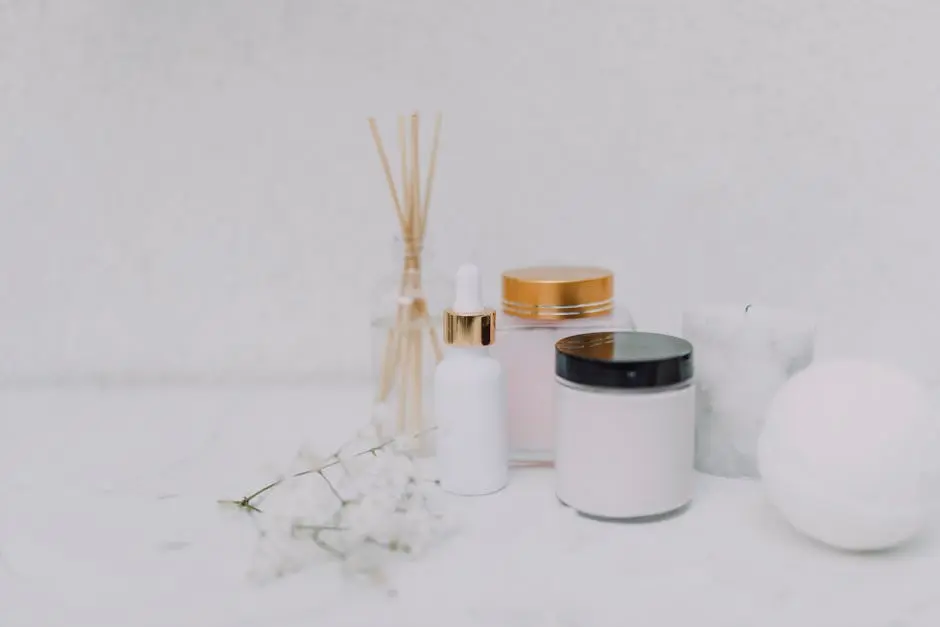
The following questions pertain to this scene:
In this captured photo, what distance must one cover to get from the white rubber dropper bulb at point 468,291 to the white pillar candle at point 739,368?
0.60 feet

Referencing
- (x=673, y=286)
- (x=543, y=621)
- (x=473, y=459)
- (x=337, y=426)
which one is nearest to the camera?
(x=543, y=621)

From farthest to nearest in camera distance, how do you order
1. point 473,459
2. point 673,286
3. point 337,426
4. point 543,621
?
point 673,286 → point 337,426 → point 473,459 → point 543,621

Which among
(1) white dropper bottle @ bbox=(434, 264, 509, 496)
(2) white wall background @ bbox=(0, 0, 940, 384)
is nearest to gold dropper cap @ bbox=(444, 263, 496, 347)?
(1) white dropper bottle @ bbox=(434, 264, 509, 496)

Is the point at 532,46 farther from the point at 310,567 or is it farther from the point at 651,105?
the point at 310,567

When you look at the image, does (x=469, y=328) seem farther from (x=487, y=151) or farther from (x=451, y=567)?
(x=487, y=151)

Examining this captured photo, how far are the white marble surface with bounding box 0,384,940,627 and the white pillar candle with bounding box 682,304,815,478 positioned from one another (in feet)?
0.11

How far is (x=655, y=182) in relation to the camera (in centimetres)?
97

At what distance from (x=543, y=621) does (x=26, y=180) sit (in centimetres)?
81

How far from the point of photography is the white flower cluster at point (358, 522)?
0.55 meters

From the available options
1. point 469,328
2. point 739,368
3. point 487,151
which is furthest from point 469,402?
point 487,151

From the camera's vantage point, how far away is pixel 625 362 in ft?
1.99

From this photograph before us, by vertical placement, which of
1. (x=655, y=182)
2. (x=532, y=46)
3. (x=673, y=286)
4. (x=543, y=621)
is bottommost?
(x=543, y=621)

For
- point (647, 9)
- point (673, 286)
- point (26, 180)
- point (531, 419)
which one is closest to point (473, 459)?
point (531, 419)

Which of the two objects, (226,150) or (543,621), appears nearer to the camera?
(543,621)
